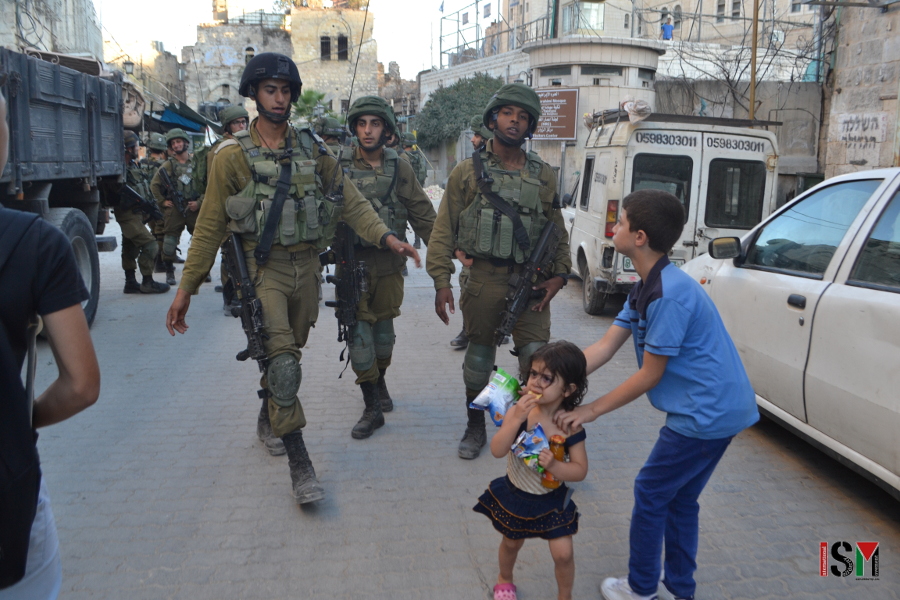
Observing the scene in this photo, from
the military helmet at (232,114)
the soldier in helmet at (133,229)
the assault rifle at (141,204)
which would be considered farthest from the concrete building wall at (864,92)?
the soldier in helmet at (133,229)

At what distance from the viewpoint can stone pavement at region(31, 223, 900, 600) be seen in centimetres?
297

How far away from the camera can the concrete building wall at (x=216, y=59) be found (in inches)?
1821

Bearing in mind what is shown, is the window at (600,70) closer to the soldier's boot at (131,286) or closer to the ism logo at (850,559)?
the soldier's boot at (131,286)

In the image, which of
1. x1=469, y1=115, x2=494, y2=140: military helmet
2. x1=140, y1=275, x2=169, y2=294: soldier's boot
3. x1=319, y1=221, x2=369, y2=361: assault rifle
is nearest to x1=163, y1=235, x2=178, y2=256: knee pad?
x1=140, y1=275, x2=169, y2=294: soldier's boot

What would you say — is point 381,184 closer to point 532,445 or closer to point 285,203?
point 285,203

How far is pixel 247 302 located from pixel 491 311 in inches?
54.1

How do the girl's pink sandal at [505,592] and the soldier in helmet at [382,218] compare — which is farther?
the soldier in helmet at [382,218]

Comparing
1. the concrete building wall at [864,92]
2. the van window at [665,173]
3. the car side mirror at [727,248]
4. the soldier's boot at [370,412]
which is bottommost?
the soldier's boot at [370,412]

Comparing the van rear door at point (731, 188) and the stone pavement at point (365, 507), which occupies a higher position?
the van rear door at point (731, 188)

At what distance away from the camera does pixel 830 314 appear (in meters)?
3.52

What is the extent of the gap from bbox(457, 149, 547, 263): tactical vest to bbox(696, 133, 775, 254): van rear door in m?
4.27

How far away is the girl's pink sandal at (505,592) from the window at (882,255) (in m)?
2.14

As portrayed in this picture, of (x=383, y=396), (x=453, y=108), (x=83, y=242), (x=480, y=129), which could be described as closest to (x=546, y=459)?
(x=383, y=396)

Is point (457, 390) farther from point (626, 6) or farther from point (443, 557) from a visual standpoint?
point (626, 6)
